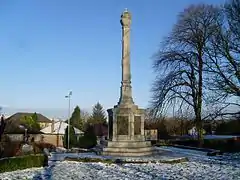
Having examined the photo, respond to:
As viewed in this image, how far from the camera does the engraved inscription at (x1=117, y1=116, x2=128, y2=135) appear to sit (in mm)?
19500

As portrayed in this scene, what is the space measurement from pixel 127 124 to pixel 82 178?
8.21 meters

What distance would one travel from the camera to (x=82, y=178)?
1155 centimetres

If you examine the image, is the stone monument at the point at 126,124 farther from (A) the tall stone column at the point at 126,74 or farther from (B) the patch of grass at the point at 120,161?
(B) the patch of grass at the point at 120,161

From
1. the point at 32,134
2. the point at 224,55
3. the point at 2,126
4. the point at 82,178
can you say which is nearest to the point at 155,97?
the point at 224,55

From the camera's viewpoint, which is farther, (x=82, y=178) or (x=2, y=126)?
(x=2, y=126)

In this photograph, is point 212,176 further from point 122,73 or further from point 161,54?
point 161,54

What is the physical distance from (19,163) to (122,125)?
621cm

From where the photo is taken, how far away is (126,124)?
19.6m

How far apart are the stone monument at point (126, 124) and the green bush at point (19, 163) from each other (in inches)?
166

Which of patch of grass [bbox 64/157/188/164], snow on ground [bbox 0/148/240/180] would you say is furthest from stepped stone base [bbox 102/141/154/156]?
snow on ground [bbox 0/148/240/180]

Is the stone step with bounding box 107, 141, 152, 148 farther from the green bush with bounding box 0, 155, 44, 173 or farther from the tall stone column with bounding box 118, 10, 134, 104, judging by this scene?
the green bush with bounding box 0, 155, 44, 173

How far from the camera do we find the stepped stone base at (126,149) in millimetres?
18594

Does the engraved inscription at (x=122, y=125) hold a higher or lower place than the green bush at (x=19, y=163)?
higher

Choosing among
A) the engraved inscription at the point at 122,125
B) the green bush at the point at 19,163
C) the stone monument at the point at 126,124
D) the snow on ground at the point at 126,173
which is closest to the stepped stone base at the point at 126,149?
the stone monument at the point at 126,124
